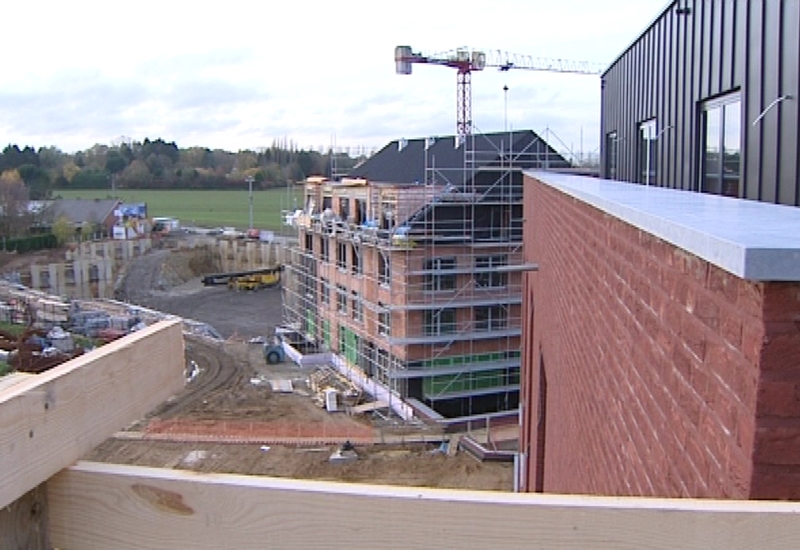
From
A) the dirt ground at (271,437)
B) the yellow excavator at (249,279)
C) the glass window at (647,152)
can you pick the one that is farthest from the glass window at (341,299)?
the yellow excavator at (249,279)

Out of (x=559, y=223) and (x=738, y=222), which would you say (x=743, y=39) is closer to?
(x=559, y=223)

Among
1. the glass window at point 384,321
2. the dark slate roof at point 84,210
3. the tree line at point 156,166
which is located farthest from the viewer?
the tree line at point 156,166

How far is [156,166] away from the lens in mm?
125625

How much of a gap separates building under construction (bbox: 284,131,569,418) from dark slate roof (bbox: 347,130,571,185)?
5 centimetres

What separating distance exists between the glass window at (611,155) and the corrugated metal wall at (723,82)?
2034 millimetres

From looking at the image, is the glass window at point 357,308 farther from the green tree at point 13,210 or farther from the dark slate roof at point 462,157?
the green tree at point 13,210

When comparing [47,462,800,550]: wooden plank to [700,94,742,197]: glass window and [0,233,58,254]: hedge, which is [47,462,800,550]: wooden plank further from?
[0,233,58,254]: hedge

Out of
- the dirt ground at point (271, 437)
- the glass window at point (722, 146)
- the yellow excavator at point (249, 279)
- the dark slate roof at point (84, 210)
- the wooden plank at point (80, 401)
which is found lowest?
the dirt ground at point (271, 437)

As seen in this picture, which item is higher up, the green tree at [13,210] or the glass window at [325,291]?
the green tree at [13,210]

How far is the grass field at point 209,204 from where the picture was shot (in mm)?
98188

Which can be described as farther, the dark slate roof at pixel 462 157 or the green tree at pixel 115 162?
the green tree at pixel 115 162

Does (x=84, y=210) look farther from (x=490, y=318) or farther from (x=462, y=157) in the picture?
(x=490, y=318)

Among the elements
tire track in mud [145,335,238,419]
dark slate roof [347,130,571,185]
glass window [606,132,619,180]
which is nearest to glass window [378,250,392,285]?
dark slate roof [347,130,571,185]

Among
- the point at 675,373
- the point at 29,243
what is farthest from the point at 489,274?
the point at 29,243
